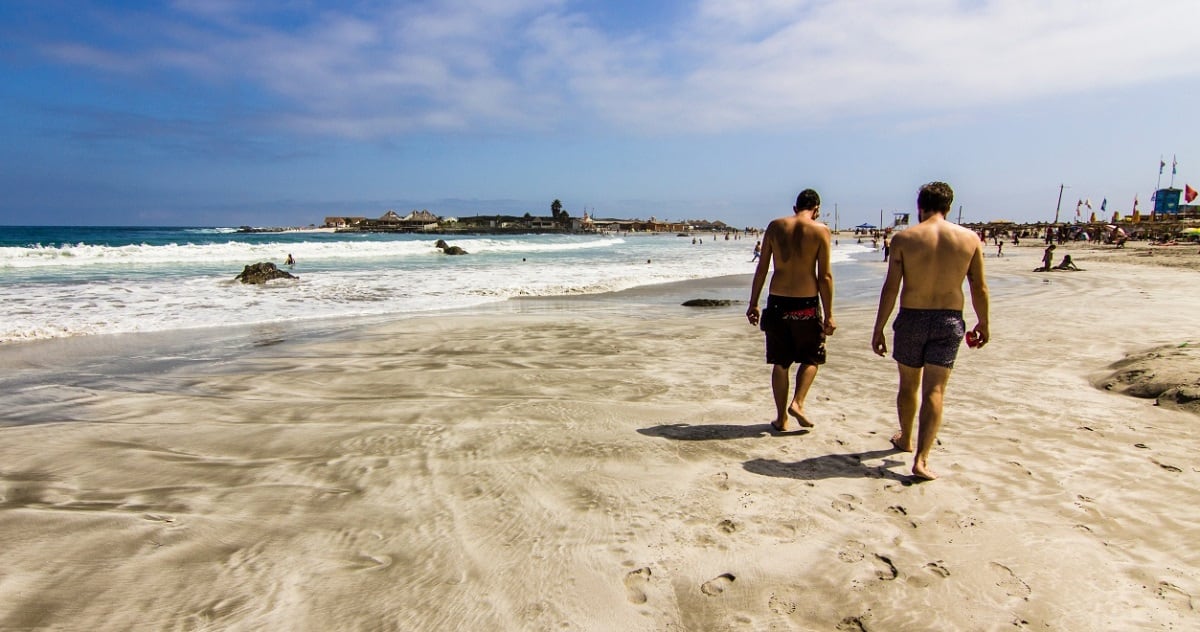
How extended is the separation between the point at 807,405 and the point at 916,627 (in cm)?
297

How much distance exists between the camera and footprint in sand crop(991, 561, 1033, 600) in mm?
2420

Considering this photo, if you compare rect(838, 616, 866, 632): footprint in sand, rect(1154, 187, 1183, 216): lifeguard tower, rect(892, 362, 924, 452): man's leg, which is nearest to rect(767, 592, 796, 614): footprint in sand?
rect(838, 616, 866, 632): footprint in sand

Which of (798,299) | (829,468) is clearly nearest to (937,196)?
(798,299)

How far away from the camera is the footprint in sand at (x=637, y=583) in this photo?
242cm

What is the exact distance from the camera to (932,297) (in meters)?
3.58

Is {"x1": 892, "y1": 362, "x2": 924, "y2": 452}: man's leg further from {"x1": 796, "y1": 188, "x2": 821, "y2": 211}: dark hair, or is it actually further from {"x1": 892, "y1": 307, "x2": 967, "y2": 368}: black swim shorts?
{"x1": 796, "y1": 188, "x2": 821, "y2": 211}: dark hair

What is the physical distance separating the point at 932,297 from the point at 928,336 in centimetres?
25

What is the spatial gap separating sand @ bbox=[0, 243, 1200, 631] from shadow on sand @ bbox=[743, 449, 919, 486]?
20 mm

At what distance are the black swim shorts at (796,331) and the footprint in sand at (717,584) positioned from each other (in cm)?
209

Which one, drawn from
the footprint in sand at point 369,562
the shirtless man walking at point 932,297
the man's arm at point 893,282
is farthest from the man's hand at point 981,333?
the footprint in sand at point 369,562

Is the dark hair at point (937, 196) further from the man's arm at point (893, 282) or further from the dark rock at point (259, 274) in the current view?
the dark rock at point (259, 274)

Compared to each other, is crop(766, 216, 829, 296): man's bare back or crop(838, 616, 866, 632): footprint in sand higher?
crop(766, 216, 829, 296): man's bare back

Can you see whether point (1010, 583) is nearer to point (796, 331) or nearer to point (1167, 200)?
point (796, 331)

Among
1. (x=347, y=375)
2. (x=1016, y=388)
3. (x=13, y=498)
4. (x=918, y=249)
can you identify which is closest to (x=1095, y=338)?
(x=1016, y=388)
